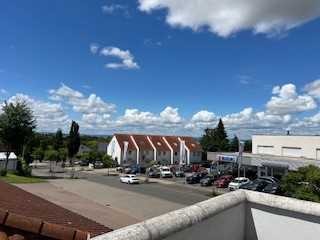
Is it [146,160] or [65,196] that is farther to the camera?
[146,160]

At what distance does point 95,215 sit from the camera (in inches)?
1166

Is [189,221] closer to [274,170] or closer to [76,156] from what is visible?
[274,170]

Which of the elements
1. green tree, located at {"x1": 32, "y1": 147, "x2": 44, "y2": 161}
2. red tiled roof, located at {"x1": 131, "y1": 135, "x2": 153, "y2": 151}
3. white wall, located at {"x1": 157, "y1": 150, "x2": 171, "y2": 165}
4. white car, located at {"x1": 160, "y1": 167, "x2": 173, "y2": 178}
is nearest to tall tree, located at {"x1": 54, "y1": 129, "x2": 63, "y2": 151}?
green tree, located at {"x1": 32, "y1": 147, "x2": 44, "y2": 161}

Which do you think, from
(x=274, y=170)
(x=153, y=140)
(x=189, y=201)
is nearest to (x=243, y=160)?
(x=274, y=170)

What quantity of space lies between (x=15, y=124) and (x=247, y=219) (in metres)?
60.0

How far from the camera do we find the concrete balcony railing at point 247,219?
3609 millimetres

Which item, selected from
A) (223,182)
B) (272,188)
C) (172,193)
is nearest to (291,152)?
(223,182)

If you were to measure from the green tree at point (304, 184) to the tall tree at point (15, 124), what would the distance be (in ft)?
144

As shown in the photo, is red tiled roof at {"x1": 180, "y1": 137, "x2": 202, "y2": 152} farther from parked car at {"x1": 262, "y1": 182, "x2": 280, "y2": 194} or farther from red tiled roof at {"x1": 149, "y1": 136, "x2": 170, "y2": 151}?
parked car at {"x1": 262, "y1": 182, "x2": 280, "y2": 194}

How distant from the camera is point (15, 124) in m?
60.0

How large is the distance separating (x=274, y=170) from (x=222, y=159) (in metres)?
11.0

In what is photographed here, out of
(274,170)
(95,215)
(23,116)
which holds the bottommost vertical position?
(95,215)

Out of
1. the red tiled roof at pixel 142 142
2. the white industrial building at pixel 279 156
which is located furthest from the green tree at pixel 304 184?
the red tiled roof at pixel 142 142

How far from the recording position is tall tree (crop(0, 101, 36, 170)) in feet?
196
